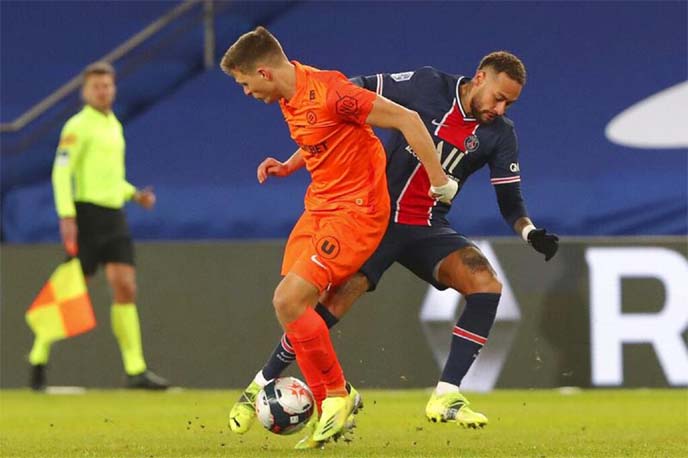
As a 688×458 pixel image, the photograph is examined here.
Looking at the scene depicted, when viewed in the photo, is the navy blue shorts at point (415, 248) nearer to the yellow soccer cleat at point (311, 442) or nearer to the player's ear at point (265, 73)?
the yellow soccer cleat at point (311, 442)

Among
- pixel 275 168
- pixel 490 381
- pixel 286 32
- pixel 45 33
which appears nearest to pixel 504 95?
pixel 275 168

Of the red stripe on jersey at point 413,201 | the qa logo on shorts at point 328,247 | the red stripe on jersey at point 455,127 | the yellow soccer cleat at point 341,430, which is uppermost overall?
the red stripe on jersey at point 455,127

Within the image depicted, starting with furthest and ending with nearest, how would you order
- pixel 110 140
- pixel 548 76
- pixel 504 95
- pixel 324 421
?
pixel 548 76, pixel 110 140, pixel 504 95, pixel 324 421

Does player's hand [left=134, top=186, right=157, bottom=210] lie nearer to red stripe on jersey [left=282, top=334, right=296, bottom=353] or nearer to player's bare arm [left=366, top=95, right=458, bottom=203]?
red stripe on jersey [left=282, top=334, right=296, bottom=353]

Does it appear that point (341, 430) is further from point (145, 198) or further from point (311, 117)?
point (145, 198)

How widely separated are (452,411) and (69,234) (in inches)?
175

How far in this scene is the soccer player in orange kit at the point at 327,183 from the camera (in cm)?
618

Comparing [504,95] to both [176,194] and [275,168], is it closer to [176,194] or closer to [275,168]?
[275,168]

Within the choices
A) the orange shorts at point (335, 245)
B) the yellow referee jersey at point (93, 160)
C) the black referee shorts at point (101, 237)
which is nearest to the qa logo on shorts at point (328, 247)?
the orange shorts at point (335, 245)

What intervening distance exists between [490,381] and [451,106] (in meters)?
3.99

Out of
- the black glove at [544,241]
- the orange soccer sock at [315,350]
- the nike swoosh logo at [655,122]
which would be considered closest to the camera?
the orange soccer sock at [315,350]

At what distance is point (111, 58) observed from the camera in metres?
11.8

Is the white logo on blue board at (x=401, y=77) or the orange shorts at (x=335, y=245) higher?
the white logo on blue board at (x=401, y=77)

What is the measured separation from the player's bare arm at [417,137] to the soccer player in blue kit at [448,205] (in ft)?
2.05
